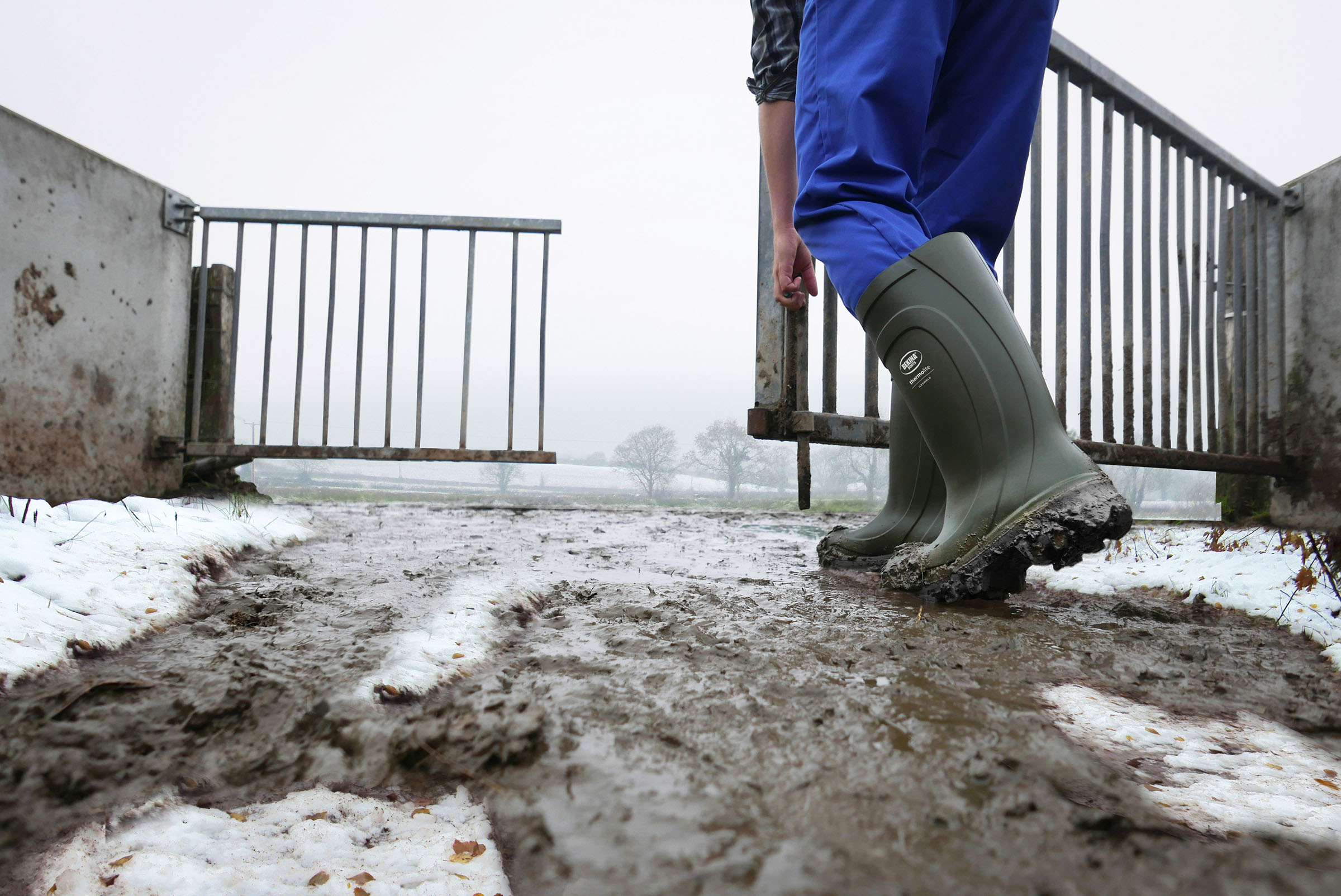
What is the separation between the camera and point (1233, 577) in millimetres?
1335

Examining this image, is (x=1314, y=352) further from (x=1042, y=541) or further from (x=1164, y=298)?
(x=1042, y=541)

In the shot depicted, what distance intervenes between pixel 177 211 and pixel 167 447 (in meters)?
1.08

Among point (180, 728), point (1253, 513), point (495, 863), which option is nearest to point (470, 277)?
point (180, 728)

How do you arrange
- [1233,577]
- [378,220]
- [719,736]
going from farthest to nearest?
[378,220] < [1233,577] < [719,736]

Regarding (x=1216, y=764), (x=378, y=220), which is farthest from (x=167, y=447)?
(x=1216, y=764)

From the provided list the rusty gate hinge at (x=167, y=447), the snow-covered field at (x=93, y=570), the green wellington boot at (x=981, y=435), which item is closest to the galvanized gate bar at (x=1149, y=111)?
the green wellington boot at (x=981, y=435)

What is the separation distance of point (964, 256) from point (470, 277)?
3031 mm

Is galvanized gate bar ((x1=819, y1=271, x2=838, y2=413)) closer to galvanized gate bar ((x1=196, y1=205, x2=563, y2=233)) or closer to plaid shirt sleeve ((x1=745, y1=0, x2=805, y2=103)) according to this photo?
plaid shirt sleeve ((x1=745, y1=0, x2=805, y2=103))

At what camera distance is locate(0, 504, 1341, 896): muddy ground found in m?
0.43

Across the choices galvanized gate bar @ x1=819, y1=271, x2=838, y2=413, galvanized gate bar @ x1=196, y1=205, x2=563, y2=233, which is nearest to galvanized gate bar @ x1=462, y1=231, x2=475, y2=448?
galvanized gate bar @ x1=196, y1=205, x2=563, y2=233

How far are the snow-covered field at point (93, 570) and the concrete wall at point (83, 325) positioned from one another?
124 cm

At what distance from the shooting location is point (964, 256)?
47.0 inches

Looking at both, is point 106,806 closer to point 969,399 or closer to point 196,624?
point 196,624

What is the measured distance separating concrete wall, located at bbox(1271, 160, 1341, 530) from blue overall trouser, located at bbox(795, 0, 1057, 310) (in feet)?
8.40
